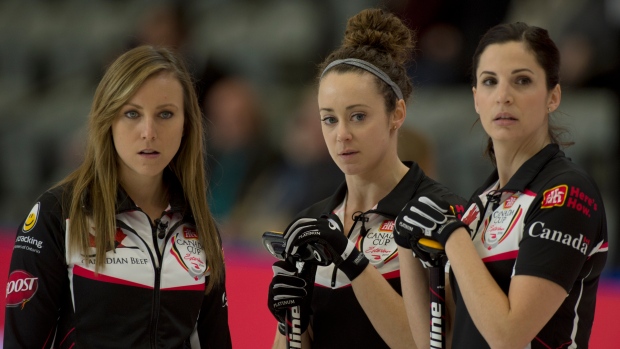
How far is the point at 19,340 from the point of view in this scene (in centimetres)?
314

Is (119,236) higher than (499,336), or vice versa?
(119,236)

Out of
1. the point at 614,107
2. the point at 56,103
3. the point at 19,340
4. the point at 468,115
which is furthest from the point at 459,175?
the point at 56,103

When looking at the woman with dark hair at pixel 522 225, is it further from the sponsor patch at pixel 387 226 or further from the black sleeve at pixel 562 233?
the sponsor patch at pixel 387 226

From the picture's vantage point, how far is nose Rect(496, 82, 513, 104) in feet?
9.71

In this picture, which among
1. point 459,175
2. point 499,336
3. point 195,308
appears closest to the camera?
point 499,336

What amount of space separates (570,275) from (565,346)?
23 cm

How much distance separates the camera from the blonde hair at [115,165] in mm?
3258

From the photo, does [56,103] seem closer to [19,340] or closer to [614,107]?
[614,107]

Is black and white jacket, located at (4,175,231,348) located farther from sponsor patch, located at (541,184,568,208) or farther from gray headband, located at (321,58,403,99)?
sponsor patch, located at (541,184,568,208)

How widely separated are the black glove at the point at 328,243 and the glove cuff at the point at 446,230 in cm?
38

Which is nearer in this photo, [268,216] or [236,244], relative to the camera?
[236,244]

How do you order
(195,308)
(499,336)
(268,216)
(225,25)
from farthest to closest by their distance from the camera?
(225,25), (268,216), (195,308), (499,336)

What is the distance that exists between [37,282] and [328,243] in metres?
1.02

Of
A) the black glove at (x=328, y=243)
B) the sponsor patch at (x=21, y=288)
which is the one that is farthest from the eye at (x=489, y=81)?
the sponsor patch at (x=21, y=288)
